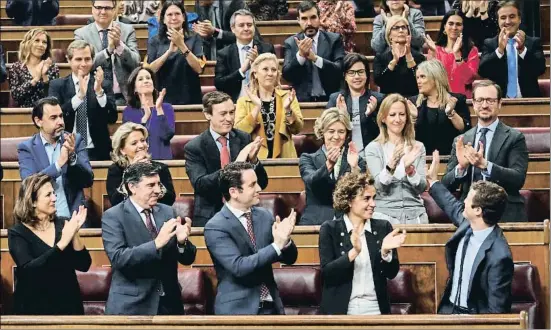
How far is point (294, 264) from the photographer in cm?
415

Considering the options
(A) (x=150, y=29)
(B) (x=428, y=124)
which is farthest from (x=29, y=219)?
(A) (x=150, y=29)

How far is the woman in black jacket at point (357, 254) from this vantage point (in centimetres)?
370

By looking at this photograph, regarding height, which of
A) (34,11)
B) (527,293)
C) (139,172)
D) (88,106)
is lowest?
(527,293)

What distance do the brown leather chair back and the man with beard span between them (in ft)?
4.68

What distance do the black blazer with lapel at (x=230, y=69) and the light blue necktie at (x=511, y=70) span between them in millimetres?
898

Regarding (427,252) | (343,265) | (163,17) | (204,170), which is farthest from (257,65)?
(343,265)

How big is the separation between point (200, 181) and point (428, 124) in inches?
34.3

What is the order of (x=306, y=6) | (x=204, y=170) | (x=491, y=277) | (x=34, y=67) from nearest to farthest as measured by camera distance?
(x=491, y=277) → (x=204, y=170) → (x=34, y=67) → (x=306, y=6)

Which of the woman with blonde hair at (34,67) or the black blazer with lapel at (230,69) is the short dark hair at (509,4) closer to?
the black blazer with lapel at (230,69)

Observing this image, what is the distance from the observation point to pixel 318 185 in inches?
166

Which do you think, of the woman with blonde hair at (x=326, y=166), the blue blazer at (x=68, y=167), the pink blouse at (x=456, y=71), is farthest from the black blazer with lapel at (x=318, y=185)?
the pink blouse at (x=456, y=71)

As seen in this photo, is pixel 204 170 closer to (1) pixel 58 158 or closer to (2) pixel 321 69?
(1) pixel 58 158

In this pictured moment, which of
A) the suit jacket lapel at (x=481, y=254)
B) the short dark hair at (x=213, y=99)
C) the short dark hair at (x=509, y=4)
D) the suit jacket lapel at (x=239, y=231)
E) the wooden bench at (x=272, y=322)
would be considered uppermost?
the short dark hair at (x=509, y=4)

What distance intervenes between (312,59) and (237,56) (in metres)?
0.30
